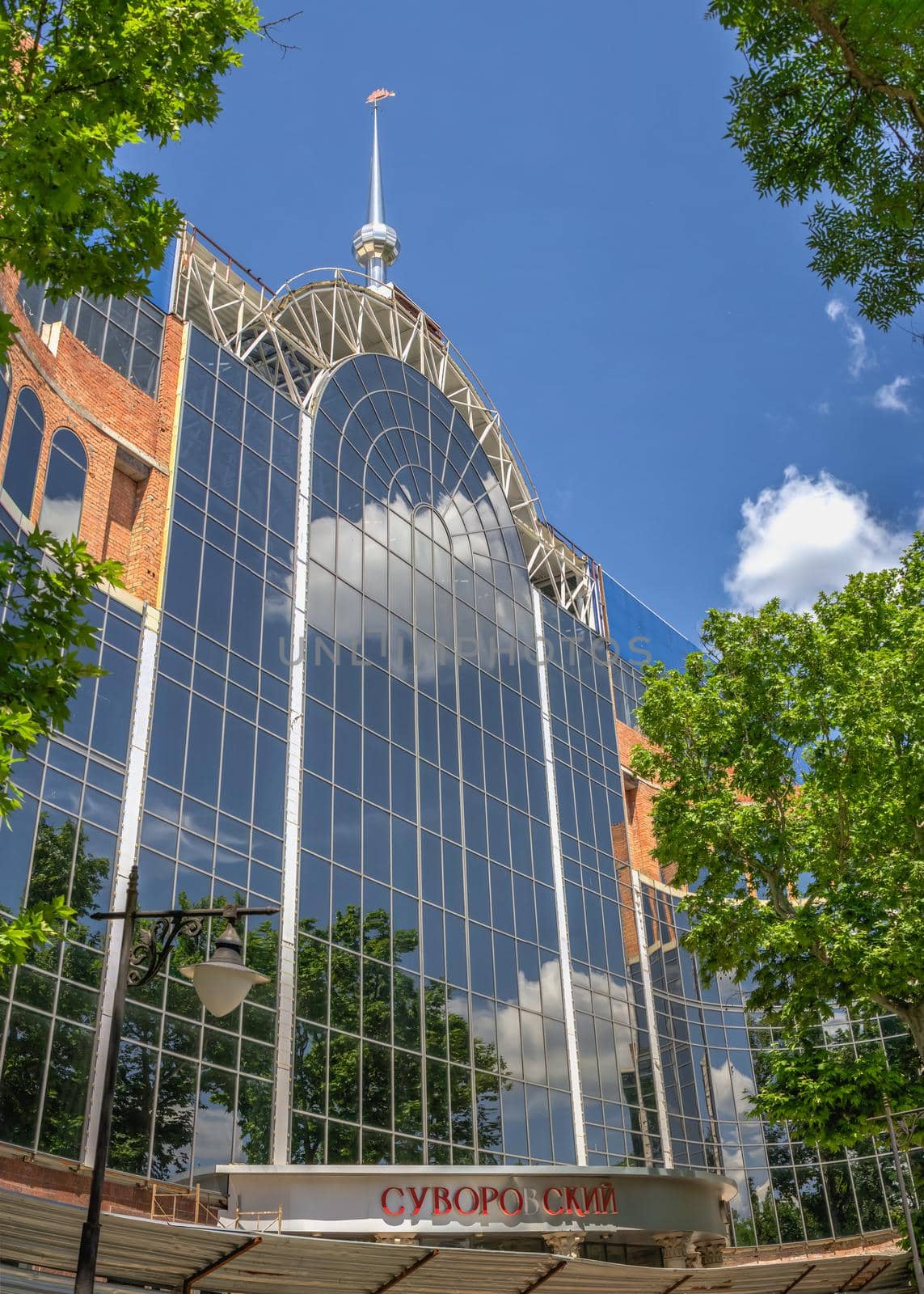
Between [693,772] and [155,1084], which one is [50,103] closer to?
[155,1084]

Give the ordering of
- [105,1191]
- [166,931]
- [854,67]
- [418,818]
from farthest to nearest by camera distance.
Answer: [418,818] → [105,1191] → [166,931] → [854,67]

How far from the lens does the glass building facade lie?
818 inches

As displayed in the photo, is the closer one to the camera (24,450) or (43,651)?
(43,651)

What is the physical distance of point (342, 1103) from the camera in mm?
23797

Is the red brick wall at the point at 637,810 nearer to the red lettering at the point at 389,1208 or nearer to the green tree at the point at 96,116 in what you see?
the red lettering at the point at 389,1208

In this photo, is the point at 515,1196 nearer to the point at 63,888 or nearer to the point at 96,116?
the point at 63,888

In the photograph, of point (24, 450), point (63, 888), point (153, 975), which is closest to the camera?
Answer: point (153, 975)

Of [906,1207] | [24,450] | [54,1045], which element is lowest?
[906,1207]

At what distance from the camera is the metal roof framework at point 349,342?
30422 mm

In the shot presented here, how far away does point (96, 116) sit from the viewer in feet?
28.5

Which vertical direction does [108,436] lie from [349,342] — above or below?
below

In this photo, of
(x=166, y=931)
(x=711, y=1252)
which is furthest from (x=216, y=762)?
(x=711, y=1252)

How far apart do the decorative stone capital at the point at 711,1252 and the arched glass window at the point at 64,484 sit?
25232 mm

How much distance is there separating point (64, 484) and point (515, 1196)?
16544 mm
